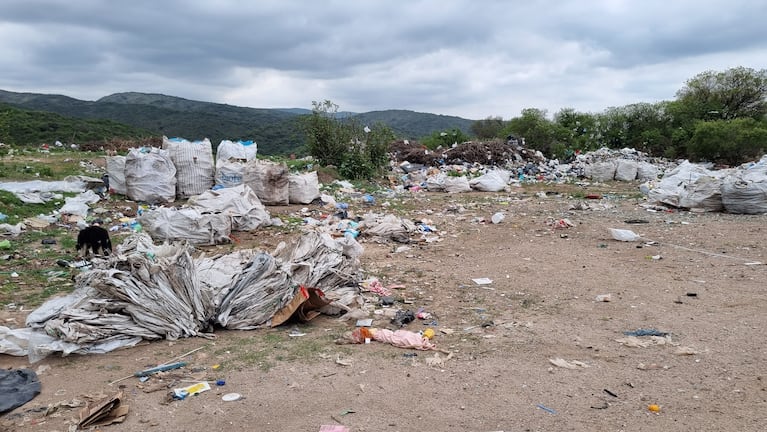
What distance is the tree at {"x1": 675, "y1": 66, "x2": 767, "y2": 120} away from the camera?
73.2ft

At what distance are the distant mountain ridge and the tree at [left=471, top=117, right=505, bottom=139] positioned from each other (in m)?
0.65

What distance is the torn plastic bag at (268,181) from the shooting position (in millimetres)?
7891

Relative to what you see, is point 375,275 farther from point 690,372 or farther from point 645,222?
point 645,222

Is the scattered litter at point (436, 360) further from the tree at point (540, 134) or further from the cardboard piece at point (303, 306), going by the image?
the tree at point (540, 134)

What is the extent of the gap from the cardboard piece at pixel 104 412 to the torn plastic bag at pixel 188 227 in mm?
3383

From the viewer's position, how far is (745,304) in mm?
3688

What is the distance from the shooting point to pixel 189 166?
25.8ft

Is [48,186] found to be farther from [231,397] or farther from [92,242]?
[231,397]

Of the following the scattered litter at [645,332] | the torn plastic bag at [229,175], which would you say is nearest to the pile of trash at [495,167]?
the torn plastic bag at [229,175]

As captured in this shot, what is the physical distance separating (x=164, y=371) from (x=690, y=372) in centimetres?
284

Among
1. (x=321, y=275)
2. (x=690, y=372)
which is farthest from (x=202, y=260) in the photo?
(x=690, y=372)

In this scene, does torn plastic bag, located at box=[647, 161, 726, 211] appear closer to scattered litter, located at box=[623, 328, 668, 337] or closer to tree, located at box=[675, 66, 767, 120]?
scattered litter, located at box=[623, 328, 668, 337]

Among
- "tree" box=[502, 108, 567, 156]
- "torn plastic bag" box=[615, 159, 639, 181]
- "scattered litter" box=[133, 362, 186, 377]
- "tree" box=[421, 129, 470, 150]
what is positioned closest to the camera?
"scattered litter" box=[133, 362, 186, 377]

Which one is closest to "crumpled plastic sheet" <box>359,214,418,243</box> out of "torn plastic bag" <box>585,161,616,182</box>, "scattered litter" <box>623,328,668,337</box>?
"scattered litter" <box>623,328,668,337</box>
